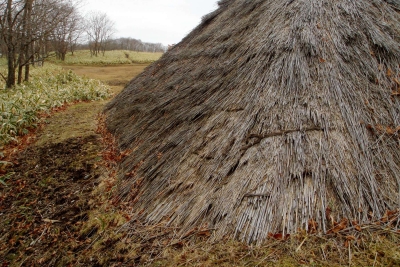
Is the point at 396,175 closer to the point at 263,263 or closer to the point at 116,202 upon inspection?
the point at 263,263

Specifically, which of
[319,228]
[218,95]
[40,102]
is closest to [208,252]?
[319,228]

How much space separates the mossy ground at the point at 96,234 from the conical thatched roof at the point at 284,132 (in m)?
0.14

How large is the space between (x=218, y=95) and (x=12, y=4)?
10769mm

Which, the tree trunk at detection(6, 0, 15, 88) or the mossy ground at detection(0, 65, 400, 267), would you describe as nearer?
the mossy ground at detection(0, 65, 400, 267)

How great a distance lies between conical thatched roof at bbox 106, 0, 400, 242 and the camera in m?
1.98

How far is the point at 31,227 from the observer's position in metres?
3.19

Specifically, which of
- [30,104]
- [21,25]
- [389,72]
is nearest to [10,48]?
[21,25]

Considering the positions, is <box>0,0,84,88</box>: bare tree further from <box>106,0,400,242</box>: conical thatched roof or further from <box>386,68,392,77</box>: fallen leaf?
<box>386,68,392,77</box>: fallen leaf

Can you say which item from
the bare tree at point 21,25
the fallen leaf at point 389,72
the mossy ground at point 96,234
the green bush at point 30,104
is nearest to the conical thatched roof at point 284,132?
the fallen leaf at point 389,72

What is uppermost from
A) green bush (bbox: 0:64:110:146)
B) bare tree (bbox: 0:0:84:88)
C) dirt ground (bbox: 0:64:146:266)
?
bare tree (bbox: 0:0:84:88)

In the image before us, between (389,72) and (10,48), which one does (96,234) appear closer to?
(389,72)

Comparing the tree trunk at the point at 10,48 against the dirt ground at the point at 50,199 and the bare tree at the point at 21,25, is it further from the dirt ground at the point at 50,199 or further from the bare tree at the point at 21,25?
the dirt ground at the point at 50,199

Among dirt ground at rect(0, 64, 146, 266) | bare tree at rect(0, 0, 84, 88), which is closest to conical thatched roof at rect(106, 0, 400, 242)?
dirt ground at rect(0, 64, 146, 266)

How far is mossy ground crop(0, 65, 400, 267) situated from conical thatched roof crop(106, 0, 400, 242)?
0.14 metres
